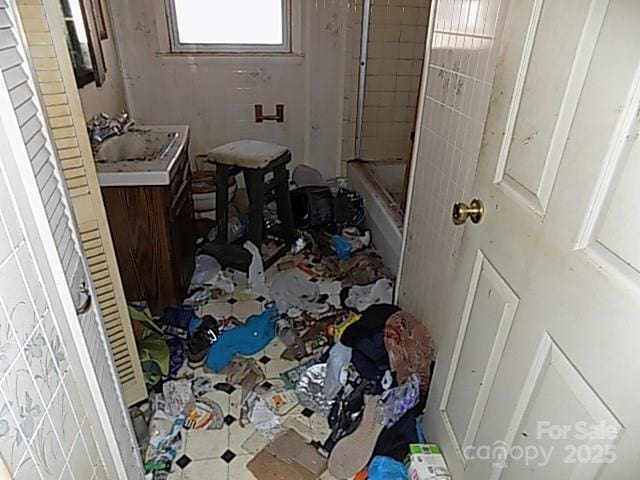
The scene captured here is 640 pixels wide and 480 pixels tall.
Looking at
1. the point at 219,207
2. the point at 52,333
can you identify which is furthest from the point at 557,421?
the point at 219,207

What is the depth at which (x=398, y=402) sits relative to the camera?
1.51 m

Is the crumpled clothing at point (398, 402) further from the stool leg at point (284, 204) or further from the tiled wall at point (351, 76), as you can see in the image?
the tiled wall at point (351, 76)

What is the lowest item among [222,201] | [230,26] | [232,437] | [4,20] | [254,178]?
[232,437]

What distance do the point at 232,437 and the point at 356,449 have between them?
1.52 ft

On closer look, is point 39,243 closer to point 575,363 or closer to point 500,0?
point 575,363

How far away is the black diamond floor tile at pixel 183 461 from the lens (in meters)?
1.51

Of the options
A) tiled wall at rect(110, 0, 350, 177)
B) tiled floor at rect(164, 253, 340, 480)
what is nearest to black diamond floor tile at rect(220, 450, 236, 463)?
tiled floor at rect(164, 253, 340, 480)

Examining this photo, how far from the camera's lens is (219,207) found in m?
2.50

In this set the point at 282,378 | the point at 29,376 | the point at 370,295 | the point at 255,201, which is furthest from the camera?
the point at 255,201

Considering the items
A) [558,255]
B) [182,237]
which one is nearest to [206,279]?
[182,237]

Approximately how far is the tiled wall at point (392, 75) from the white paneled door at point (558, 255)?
6.74ft

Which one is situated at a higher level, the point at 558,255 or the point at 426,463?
the point at 558,255

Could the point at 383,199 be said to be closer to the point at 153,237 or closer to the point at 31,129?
the point at 153,237

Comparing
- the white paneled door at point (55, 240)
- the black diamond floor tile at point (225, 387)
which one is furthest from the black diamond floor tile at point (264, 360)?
the white paneled door at point (55, 240)
